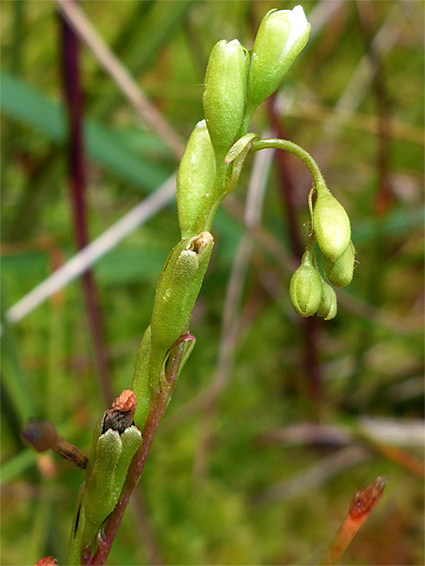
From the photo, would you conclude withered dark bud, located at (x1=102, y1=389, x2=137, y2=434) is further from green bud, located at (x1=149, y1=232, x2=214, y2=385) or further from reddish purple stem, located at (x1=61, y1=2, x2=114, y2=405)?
reddish purple stem, located at (x1=61, y1=2, x2=114, y2=405)

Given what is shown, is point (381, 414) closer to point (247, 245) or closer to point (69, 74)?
point (247, 245)

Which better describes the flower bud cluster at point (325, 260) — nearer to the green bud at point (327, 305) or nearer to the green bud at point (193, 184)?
the green bud at point (327, 305)

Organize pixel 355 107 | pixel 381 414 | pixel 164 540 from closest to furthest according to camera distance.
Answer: pixel 164 540
pixel 381 414
pixel 355 107

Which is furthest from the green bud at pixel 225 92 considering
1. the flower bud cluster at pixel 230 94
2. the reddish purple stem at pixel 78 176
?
the reddish purple stem at pixel 78 176

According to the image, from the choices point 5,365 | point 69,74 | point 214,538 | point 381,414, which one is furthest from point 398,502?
point 69,74

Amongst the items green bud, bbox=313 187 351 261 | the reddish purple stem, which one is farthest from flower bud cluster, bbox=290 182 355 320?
the reddish purple stem

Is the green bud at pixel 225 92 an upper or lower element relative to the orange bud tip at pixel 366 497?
upper
